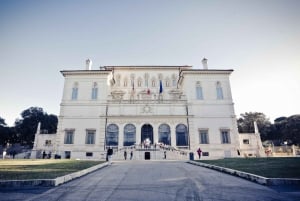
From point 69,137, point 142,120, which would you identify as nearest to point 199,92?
point 142,120

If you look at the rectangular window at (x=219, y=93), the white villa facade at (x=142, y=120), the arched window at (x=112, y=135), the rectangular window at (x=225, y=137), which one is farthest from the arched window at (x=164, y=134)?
the rectangular window at (x=219, y=93)

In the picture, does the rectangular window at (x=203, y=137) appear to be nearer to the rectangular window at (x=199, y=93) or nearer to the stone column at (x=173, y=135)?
the stone column at (x=173, y=135)

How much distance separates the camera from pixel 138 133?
97.8 ft

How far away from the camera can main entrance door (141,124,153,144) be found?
3004 centimetres

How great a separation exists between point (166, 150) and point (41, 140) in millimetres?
21027

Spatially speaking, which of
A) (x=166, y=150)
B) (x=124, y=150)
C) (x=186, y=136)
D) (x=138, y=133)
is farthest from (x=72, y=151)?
(x=186, y=136)

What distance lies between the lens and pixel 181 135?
98.6ft

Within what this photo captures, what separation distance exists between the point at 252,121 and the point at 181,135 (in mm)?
33912

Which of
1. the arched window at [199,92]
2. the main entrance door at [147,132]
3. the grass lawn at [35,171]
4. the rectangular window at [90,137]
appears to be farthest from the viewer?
the arched window at [199,92]

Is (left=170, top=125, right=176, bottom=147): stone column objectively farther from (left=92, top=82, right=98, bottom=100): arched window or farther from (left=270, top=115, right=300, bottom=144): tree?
(left=270, top=115, right=300, bottom=144): tree

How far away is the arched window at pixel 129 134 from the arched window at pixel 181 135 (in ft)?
23.5

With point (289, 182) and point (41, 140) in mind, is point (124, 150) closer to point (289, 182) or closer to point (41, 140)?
point (41, 140)

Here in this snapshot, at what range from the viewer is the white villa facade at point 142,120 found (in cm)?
2930

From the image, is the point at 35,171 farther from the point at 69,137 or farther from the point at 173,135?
the point at 173,135
